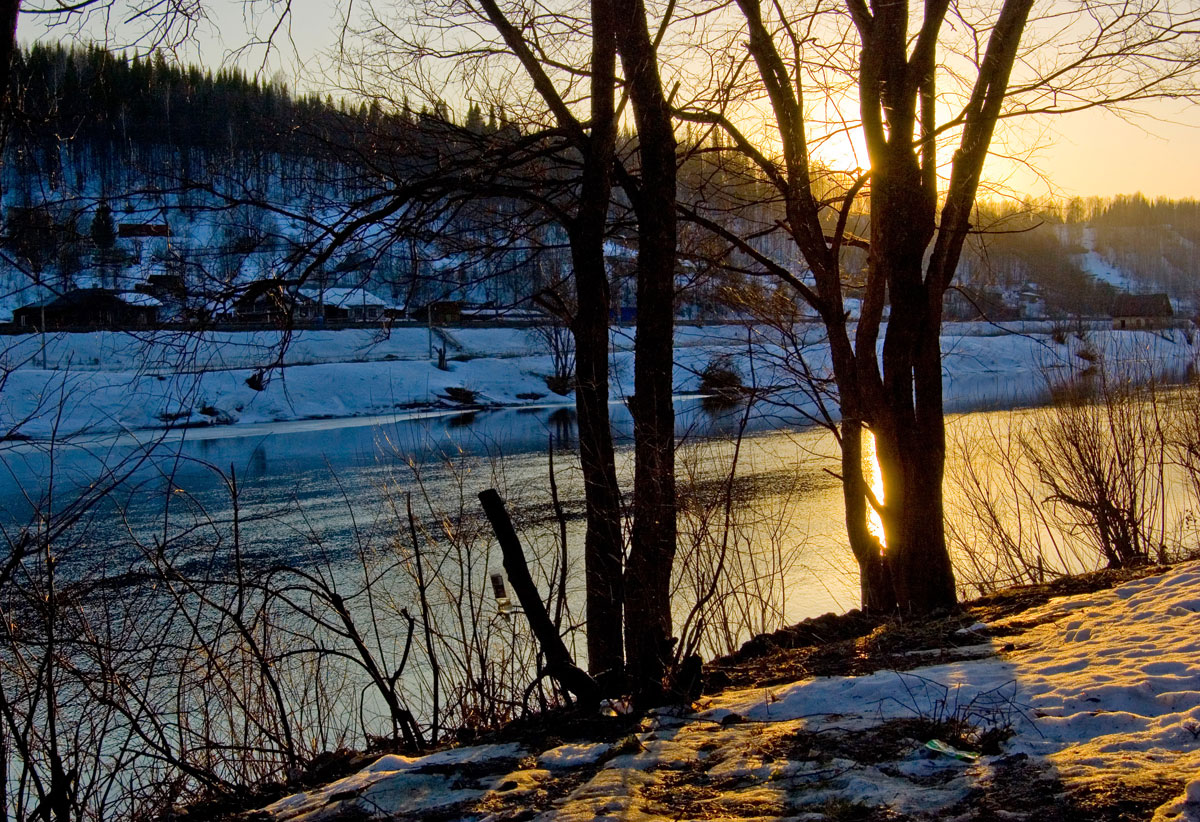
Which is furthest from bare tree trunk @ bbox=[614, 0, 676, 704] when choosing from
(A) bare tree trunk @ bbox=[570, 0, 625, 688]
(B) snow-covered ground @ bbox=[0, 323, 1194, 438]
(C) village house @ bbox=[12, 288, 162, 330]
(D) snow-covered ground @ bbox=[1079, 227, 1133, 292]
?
(D) snow-covered ground @ bbox=[1079, 227, 1133, 292]

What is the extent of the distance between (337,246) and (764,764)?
13.4ft

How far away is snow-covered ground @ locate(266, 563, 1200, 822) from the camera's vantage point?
2891 mm

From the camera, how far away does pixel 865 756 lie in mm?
3291

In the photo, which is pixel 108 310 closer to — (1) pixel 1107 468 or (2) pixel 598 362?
(2) pixel 598 362

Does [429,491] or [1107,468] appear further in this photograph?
[429,491]

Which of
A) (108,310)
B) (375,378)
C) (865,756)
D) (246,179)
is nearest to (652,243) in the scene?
(246,179)

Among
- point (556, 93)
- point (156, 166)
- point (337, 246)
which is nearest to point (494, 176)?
point (556, 93)

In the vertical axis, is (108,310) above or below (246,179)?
below

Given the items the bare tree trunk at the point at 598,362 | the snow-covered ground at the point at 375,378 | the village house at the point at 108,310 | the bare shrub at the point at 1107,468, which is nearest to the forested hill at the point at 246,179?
the village house at the point at 108,310

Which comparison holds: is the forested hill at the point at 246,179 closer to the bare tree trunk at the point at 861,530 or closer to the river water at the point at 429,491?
the river water at the point at 429,491

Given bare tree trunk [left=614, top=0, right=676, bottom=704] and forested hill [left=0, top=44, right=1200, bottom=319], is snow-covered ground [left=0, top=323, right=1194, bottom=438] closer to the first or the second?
forested hill [left=0, top=44, right=1200, bottom=319]

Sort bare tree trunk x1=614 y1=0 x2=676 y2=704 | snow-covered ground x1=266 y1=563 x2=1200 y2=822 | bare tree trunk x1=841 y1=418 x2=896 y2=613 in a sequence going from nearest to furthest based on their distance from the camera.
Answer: snow-covered ground x1=266 y1=563 x2=1200 y2=822 → bare tree trunk x1=614 y1=0 x2=676 y2=704 → bare tree trunk x1=841 y1=418 x2=896 y2=613

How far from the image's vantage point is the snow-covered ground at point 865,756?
2891mm

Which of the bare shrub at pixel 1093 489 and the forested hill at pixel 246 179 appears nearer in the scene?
the forested hill at pixel 246 179
